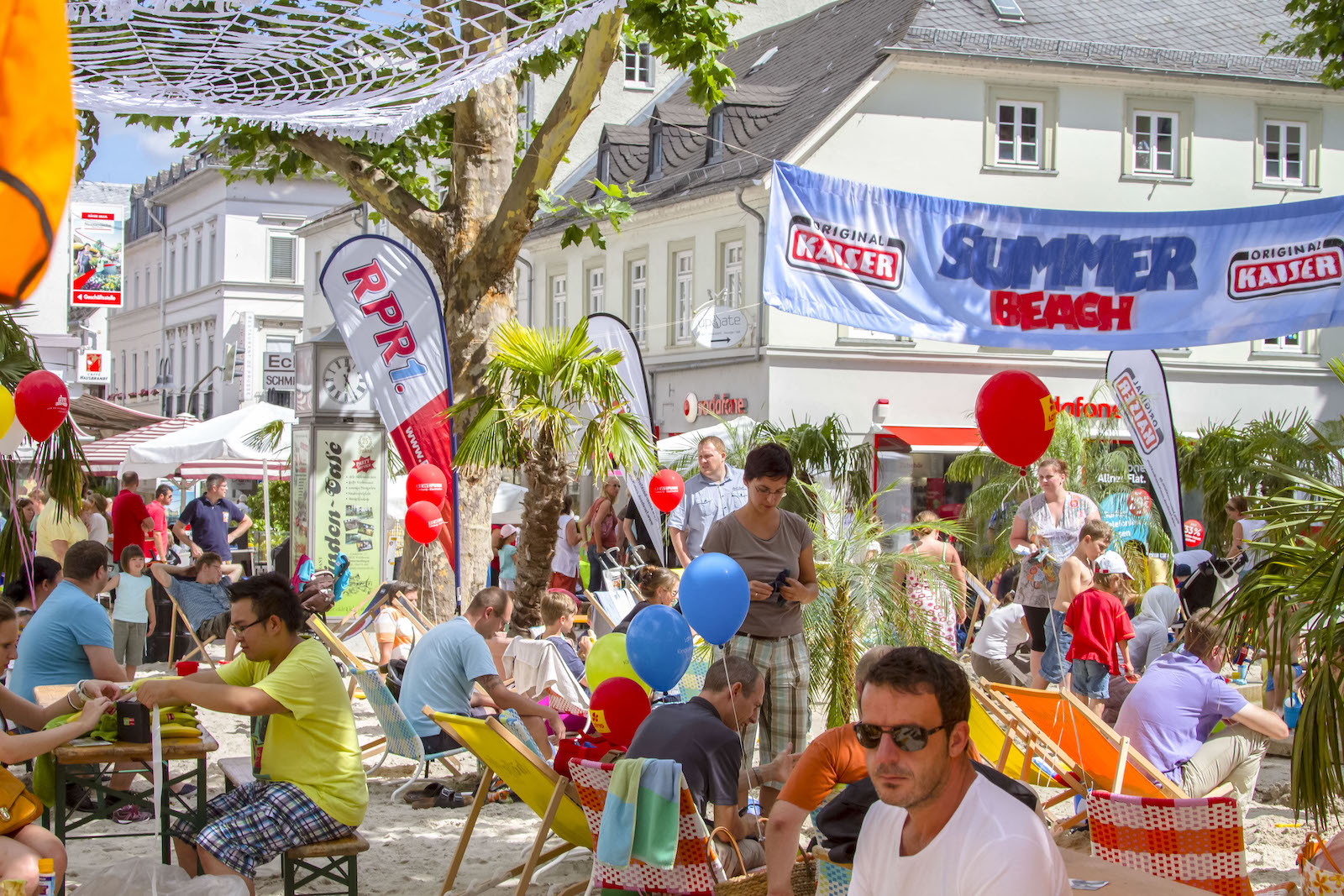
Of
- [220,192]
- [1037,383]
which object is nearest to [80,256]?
[220,192]

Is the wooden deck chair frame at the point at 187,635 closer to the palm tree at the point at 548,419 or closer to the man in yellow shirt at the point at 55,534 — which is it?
the man in yellow shirt at the point at 55,534

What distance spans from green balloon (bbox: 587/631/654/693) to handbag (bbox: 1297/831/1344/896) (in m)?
2.92

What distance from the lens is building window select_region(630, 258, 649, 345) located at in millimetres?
27719

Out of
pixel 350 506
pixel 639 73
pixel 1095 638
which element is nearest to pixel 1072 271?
pixel 1095 638

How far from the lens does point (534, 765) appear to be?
4949mm

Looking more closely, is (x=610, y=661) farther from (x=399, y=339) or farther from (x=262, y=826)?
(x=399, y=339)

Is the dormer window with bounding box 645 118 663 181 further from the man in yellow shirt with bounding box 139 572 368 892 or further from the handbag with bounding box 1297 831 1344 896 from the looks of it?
the handbag with bounding box 1297 831 1344 896

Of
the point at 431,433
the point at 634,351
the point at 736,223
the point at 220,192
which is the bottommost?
the point at 431,433

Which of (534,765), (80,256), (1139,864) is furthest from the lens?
(80,256)

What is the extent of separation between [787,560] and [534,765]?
4.99 feet

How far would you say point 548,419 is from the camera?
29.5 feet

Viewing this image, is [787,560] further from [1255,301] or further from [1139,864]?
[1255,301]

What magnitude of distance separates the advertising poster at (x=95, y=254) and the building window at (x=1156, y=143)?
75.7 feet

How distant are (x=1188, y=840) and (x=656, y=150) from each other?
25733 mm
